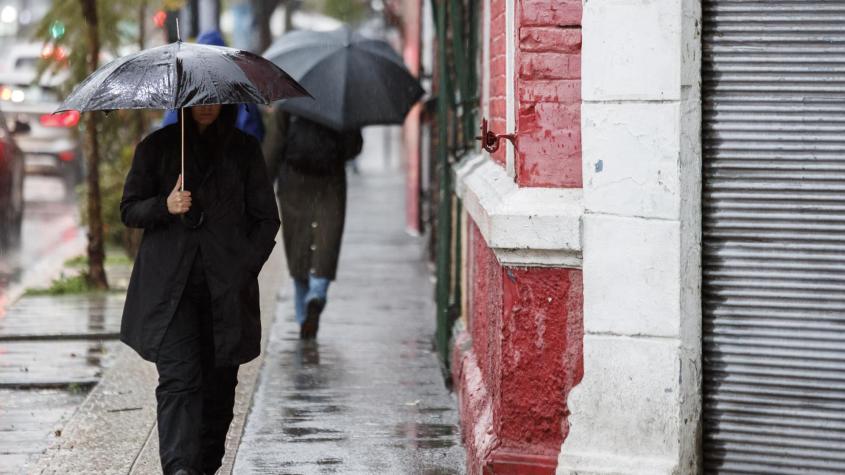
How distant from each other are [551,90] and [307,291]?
4.49m

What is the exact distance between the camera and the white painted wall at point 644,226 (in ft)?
16.0

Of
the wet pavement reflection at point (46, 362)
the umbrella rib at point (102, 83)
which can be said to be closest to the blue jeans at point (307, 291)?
the wet pavement reflection at point (46, 362)

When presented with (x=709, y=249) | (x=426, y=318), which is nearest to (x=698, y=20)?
(x=709, y=249)

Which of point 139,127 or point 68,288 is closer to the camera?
point 68,288

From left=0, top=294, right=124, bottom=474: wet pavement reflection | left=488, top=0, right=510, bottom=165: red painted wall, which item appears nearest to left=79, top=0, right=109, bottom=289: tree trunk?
left=0, top=294, right=124, bottom=474: wet pavement reflection

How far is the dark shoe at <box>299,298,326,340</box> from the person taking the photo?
9.12 metres

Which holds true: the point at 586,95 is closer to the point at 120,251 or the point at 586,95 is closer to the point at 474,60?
the point at 474,60

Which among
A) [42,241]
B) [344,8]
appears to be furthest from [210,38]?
[344,8]

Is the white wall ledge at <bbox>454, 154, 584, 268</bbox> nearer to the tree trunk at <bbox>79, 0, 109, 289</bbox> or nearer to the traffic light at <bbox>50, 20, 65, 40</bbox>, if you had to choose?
the tree trunk at <bbox>79, 0, 109, 289</bbox>

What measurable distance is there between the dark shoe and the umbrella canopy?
11.9ft

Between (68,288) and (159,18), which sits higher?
(159,18)

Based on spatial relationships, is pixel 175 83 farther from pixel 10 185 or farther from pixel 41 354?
pixel 10 185

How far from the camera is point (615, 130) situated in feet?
16.2

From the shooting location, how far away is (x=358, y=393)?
7707mm
